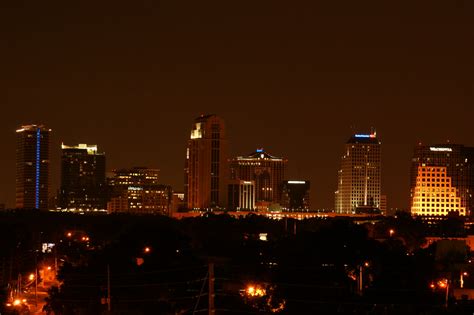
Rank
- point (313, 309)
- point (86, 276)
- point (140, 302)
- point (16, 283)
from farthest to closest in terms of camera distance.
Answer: point (16, 283), point (86, 276), point (140, 302), point (313, 309)

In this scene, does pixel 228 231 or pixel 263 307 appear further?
pixel 228 231

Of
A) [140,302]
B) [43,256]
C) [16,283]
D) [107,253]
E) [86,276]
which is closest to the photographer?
[140,302]

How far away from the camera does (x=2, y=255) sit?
87062 millimetres

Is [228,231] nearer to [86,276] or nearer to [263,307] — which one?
[86,276]

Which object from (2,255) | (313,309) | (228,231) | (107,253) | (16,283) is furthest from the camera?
(228,231)

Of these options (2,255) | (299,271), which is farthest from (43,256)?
(299,271)

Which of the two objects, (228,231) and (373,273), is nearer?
(373,273)

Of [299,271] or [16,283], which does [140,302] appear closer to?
[299,271]

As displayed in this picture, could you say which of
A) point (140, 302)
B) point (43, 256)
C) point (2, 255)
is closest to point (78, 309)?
point (140, 302)

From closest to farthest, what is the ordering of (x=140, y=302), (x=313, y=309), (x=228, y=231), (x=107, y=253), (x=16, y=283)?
(x=313, y=309), (x=140, y=302), (x=107, y=253), (x=16, y=283), (x=228, y=231)

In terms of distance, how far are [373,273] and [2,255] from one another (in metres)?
35.7

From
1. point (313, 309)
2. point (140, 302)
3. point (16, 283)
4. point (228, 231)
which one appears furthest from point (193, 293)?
point (228, 231)

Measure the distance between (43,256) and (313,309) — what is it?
2060 inches

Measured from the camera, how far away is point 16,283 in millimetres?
77062
